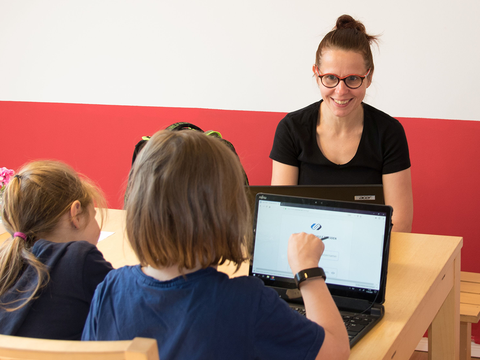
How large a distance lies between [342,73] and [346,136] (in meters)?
0.27

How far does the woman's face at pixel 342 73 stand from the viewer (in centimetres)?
180

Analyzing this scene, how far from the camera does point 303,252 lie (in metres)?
0.95

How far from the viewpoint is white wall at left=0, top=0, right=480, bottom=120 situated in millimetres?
2273

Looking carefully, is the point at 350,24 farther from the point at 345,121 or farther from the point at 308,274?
the point at 308,274

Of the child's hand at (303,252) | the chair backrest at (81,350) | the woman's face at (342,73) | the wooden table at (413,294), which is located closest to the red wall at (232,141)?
the woman's face at (342,73)

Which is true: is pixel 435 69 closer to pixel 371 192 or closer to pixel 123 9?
pixel 371 192

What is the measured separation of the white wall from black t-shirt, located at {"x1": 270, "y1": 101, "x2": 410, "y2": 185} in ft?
1.59

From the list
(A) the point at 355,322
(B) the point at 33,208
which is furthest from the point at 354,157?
(B) the point at 33,208

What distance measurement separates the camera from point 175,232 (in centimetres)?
78

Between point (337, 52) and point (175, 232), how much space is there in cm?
125

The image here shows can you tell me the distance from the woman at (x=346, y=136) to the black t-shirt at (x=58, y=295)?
Answer: 1075 mm

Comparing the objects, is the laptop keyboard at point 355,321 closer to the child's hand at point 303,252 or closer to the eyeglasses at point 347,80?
the child's hand at point 303,252

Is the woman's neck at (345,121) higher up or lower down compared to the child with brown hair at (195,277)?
higher up

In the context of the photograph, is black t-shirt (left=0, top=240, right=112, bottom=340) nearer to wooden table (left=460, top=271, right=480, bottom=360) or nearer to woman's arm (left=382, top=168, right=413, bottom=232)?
woman's arm (left=382, top=168, right=413, bottom=232)
